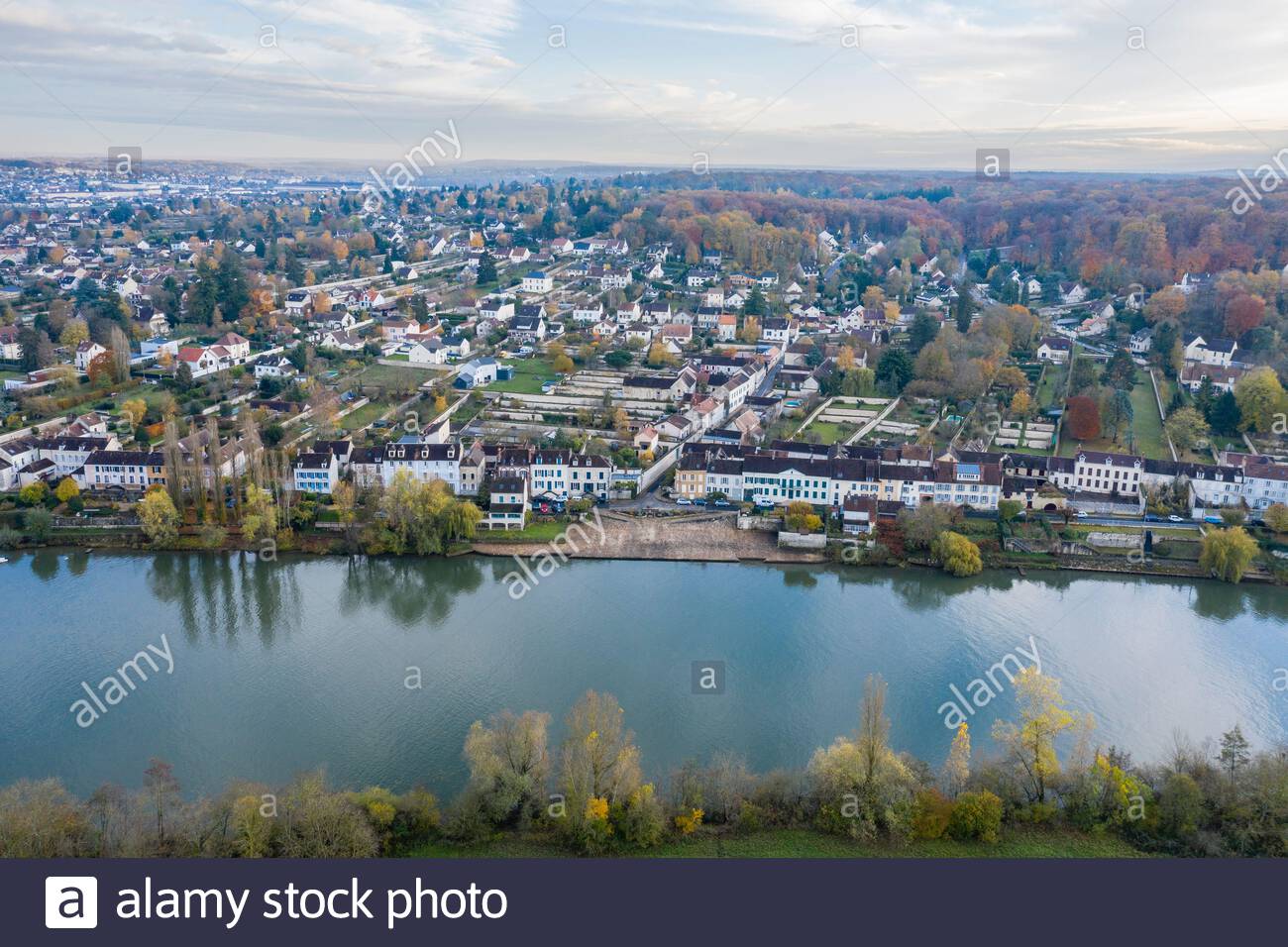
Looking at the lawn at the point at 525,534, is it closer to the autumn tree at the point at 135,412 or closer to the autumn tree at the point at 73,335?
the autumn tree at the point at 135,412

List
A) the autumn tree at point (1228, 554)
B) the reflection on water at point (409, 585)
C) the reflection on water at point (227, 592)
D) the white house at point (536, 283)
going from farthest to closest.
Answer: the white house at point (536, 283)
the autumn tree at point (1228, 554)
the reflection on water at point (409, 585)
the reflection on water at point (227, 592)

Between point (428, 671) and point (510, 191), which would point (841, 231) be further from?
point (428, 671)

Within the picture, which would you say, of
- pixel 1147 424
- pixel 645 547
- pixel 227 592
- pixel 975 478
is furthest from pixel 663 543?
pixel 1147 424

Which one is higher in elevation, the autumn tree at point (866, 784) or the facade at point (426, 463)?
the facade at point (426, 463)

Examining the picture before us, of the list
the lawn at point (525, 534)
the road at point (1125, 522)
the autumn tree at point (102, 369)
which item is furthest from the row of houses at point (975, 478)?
the autumn tree at point (102, 369)

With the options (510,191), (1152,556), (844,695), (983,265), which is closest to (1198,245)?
(983,265)
